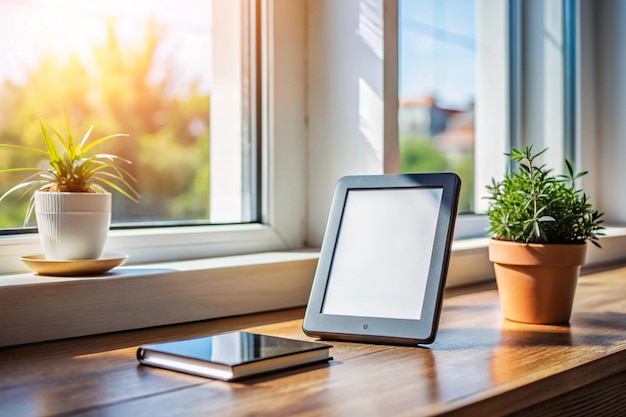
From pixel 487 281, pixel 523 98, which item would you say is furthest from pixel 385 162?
pixel 523 98

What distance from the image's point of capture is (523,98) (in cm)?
241

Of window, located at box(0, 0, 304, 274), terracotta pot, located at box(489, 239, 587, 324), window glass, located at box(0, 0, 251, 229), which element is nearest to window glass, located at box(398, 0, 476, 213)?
window, located at box(0, 0, 304, 274)

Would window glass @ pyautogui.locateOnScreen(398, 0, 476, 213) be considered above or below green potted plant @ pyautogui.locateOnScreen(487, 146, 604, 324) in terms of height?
above

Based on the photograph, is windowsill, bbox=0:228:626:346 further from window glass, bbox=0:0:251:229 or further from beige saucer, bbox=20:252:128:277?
window glass, bbox=0:0:251:229

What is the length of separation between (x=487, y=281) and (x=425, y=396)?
1087 mm

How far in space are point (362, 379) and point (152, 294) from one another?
451 mm

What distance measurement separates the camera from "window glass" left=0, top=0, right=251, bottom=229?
4.13 ft

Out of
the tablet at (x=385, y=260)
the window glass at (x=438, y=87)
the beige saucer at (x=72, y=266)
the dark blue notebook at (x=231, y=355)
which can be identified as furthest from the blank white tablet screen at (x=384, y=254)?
the window glass at (x=438, y=87)

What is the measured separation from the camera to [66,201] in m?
1.16

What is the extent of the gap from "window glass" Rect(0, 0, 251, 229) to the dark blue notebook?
458 millimetres

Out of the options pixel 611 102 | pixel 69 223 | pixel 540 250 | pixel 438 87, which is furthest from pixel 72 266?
pixel 611 102

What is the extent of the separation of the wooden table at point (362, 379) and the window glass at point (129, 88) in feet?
1.09

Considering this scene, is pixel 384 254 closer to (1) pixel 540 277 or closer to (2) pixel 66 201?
(1) pixel 540 277

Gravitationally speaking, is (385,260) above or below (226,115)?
below
